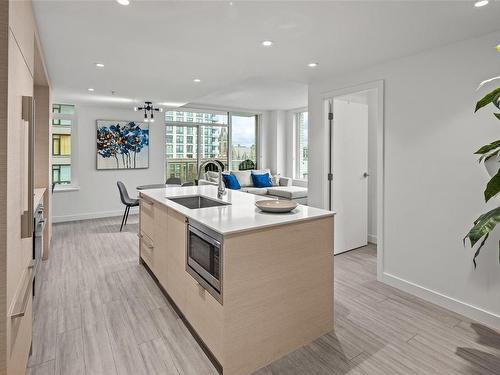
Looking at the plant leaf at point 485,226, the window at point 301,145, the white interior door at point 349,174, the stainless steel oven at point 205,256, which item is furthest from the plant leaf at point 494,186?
the window at point 301,145

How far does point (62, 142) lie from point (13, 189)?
223 inches

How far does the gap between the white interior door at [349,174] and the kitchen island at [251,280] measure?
179 centimetres

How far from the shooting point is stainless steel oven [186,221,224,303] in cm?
177

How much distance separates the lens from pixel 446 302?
2680mm

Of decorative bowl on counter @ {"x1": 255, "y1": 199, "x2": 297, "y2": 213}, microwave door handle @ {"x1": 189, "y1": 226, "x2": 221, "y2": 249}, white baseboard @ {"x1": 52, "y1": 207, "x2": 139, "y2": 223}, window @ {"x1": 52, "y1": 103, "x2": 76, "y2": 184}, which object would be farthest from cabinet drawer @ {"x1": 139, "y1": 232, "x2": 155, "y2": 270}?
window @ {"x1": 52, "y1": 103, "x2": 76, "y2": 184}

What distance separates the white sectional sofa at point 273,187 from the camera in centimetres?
648

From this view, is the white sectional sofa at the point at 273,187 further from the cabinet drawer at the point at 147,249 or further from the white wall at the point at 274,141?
the cabinet drawer at the point at 147,249

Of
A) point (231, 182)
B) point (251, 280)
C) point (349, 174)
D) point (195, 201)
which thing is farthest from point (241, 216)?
point (231, 182)

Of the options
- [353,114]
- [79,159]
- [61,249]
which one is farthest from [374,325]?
[79,159]

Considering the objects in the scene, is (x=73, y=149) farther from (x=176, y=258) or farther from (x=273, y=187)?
(x=176, y=258)

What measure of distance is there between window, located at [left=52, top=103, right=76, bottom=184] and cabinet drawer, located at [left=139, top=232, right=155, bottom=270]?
12.7 ft

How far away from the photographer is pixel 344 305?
8.78ft

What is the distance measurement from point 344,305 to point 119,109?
5.89 m

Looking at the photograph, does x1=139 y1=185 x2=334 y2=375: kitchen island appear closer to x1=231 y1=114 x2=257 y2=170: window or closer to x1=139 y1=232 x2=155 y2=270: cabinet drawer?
x1=139 y1=232 x2=155 y2=270: cabinet drawer
